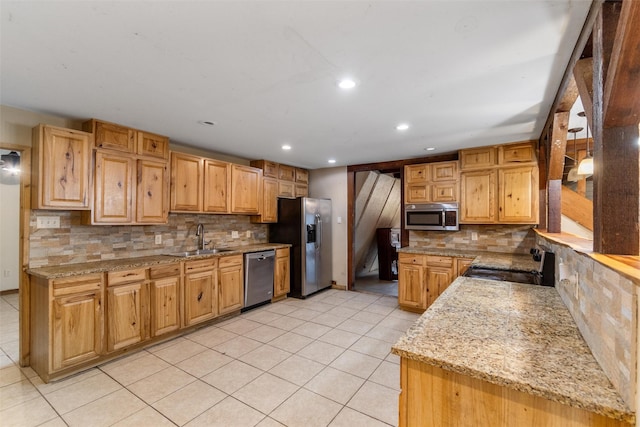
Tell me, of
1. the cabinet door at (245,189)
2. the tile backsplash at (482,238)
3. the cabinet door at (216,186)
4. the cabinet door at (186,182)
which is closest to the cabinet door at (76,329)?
the cabinet door at (186,182)

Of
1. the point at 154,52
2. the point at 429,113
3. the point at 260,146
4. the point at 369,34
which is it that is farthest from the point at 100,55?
the point at 429,113

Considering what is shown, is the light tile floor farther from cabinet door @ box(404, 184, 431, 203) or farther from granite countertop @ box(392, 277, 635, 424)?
cabinet door @ box(404, 184, 431, 203)

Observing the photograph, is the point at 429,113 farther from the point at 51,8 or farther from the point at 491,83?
the point at 51,8

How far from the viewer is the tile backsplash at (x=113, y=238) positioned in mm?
2650

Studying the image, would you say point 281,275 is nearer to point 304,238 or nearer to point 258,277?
point 258,277

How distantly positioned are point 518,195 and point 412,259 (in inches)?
60.8

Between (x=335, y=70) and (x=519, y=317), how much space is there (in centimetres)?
177

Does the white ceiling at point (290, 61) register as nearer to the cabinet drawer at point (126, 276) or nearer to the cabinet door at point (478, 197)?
the cabinet door at point (478, 197)

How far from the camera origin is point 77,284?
2436 millimetres

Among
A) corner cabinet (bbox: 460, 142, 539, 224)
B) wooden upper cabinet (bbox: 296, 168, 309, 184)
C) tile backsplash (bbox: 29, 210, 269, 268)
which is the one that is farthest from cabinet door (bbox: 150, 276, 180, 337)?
corner cabinet (bbox: 460, 142, 539, 224)

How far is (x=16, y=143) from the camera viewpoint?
2.49m

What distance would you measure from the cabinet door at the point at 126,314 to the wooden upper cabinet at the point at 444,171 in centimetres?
394

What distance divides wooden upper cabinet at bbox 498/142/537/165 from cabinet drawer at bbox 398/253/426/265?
161cm

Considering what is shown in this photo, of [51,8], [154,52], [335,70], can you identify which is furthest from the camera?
[335,70]
